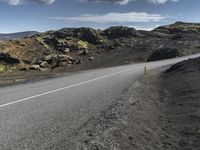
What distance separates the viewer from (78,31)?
95.4 m

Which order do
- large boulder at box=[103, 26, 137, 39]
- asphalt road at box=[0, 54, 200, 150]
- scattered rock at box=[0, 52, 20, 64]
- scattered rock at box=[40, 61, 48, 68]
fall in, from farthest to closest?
large boulder at box=[103, 26, 137, 39] < scattered rock at box=[0, 52, 20, 64] < scattered rock at box=[40, 61, 48, 68] < asphalt road at box=[0, 54, 200, 150]

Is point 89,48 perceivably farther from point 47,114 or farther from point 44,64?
point 47,114

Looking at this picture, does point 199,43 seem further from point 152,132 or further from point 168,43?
point 152,132

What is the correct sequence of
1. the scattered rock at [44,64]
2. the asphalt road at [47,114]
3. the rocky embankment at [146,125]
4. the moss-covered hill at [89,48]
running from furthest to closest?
the moss-covered hill at [89,48]
the scattered rock at [44,64]
the rocky embankment at [146,125]
the asphalt road at [47,114]

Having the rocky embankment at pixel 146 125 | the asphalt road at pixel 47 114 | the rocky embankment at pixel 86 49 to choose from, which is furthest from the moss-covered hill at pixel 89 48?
the rocky embankment at pixel 146 125

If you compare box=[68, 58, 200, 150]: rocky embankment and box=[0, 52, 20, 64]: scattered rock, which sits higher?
box=[68, 58, 200, 150]: rocky embankment

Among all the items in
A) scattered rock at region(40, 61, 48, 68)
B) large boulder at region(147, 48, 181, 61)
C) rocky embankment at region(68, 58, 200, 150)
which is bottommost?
scattered rock at region(40, 61, 48, 68)

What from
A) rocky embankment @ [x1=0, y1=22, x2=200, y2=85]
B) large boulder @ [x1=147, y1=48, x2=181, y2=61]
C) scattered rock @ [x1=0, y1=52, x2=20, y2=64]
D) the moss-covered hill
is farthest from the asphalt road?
scattered rock @ [x1=0, y1=52, x2=20, y2=64]

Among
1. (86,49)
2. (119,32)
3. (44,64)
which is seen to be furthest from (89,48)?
(44,64)

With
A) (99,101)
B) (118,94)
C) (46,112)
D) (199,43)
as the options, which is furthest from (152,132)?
(199,43)

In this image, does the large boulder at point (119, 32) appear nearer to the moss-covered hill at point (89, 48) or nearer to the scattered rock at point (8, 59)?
the moss-covered hill at point (89, 48)

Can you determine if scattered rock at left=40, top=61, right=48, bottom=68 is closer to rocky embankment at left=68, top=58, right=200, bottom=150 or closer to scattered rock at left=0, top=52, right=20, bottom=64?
scattered rock at left=0, top=52, right=20, bottom=64

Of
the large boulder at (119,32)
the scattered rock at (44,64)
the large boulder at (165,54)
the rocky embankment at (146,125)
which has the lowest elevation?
the scattered rock at (44,64)

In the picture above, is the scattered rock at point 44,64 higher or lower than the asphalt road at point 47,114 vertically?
lower
